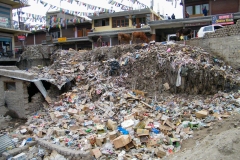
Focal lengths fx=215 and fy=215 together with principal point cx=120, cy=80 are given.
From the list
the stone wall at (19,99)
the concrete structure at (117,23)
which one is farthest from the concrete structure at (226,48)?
the stone wall at (19,99)

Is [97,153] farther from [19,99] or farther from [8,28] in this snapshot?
A: [8,28]

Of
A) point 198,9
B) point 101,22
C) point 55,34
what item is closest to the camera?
point 198,9

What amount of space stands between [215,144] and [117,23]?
2027 centimetres

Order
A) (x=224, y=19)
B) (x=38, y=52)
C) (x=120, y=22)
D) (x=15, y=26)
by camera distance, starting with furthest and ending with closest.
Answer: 1. (x=120, y=22)
2. (x=15, y=26)
3. (x=38, y=52)
4. (x=224, y=19)

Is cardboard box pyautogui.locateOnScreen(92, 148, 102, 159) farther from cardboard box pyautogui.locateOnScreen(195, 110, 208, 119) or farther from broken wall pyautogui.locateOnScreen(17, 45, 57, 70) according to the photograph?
broken wall pyautogui.locateOnScreen(17, 45, 57, 70)

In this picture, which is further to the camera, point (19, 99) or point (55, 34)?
point (55, 34)

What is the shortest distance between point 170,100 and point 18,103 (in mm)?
7301

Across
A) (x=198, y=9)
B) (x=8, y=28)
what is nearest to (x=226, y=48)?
(x=198, y=9)

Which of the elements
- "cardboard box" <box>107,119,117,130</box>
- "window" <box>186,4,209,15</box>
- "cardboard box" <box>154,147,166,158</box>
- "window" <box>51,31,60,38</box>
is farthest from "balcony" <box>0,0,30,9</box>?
"cardboard box" <box>154,147,166,158</box>

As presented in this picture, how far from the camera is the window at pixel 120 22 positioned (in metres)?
23.4

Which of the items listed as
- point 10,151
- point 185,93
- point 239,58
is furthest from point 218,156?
point 239,58

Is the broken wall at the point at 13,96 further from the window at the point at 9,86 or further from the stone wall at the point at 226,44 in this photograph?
the stone wall at the point at 226,44

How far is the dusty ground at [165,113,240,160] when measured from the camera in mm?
4805

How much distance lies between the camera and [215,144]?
533 cm
